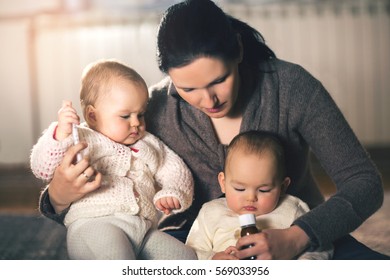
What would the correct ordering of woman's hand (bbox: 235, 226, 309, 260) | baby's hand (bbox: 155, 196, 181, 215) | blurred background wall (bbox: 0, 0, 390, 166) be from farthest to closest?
blurred background wall (bbox: 0, 0, 390, 166)
baby's hand (bbox: 155, 196, 181, 215)
woman's hand (bbox: 235, 226, 309, 260)

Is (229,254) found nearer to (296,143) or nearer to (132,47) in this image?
(296,143)

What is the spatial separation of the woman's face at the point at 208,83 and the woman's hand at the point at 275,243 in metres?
0.22

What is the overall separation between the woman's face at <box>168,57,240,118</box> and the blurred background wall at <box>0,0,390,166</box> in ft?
4.12

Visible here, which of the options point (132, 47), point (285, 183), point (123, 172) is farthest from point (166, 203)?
point (132, 47)

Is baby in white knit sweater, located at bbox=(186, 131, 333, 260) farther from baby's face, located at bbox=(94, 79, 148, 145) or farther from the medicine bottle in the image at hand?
baby's face, located at bbox=(94, 79, 148, 145)

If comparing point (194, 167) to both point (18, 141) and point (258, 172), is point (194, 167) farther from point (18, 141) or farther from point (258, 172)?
point (18, 141)

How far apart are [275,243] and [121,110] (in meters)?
0.31

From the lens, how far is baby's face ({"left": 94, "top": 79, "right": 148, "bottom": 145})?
3.40 ft

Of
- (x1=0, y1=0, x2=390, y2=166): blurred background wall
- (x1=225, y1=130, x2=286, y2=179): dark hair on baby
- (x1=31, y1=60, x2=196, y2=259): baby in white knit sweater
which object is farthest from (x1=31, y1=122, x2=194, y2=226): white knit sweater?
(x1=0, y1=0, x2=390, y2=166): blurred background wall

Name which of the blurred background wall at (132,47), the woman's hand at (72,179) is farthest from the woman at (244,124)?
the blurred background wall at (132,47)

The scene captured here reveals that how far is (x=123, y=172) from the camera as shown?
3.46ft

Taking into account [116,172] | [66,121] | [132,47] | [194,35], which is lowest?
[132,47]
